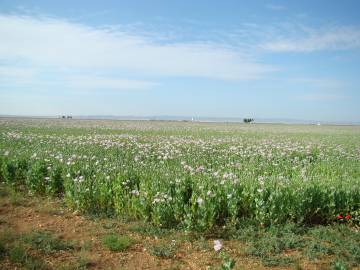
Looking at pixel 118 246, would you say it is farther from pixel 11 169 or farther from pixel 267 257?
pixel 11 169

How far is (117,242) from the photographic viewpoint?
622cm

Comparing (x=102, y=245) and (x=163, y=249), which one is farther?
(x=102, y=245)

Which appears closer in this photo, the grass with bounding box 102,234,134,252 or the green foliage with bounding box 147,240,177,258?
the green foliage with bounding box 147,240,177,258

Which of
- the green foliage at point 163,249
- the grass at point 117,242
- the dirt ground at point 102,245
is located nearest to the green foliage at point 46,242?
the dirt ground at point 102,245

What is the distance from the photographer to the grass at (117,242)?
6.08 metres

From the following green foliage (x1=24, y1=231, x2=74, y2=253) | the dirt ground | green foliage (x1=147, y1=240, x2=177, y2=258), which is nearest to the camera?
the dirt ground

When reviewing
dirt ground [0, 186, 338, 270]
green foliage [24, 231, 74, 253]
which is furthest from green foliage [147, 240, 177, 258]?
green foliage [24, 231, 74, 253]

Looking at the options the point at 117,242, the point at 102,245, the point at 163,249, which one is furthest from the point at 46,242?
the point at 163,249

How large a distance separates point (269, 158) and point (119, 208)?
7.83 metres

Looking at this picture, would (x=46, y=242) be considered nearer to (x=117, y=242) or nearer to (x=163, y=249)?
(x=117, y=242)

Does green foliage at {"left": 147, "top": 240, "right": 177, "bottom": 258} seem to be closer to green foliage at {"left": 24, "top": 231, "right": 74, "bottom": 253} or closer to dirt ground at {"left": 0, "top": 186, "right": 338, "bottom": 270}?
dirt ground at {"left": 0, "top": 186, "right": 338, "bottom": 270}

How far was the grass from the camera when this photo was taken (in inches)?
239

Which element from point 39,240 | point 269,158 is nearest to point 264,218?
point 39,240

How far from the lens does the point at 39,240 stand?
248 inches
